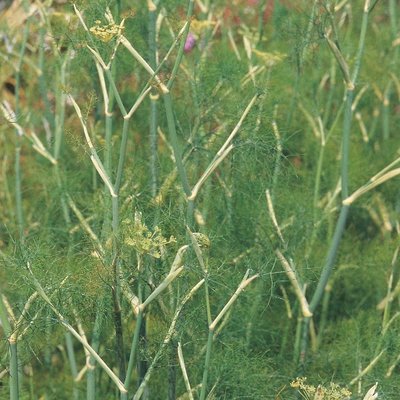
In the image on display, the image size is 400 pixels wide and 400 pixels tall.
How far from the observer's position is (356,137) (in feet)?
11.1

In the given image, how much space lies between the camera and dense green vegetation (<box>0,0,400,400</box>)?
201 cm

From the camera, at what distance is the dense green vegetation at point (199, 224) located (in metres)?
2.01

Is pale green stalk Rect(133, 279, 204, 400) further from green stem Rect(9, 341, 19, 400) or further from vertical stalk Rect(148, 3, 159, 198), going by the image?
vertical stalk Rect(148, 3, 159, 198)

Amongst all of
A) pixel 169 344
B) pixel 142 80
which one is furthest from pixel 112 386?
pixel 142 80

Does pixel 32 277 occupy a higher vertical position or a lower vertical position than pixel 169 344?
higher

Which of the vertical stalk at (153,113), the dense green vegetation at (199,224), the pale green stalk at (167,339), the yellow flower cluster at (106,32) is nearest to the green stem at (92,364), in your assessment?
the dense green vegetation at (199,224)

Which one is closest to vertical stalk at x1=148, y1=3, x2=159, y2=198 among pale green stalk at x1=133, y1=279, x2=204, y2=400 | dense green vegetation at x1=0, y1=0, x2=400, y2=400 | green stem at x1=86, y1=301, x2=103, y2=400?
dense green vegetation at x1=0, y1=0, x2=400, y2=400

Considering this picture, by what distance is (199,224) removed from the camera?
2484 mm

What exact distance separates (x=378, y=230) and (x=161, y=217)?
1.61m

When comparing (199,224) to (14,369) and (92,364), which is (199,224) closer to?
(92,364)

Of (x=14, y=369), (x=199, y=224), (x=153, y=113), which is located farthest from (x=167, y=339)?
(x=153, y=113)

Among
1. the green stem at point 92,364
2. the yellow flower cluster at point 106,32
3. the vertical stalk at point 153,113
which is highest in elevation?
the yellow flower cluster at point 106,32

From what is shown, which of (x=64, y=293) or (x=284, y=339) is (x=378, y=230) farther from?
(x=64, y=293)

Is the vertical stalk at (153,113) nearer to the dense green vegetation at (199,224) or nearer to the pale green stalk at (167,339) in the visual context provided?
the dense green vegetation at (199,224)
